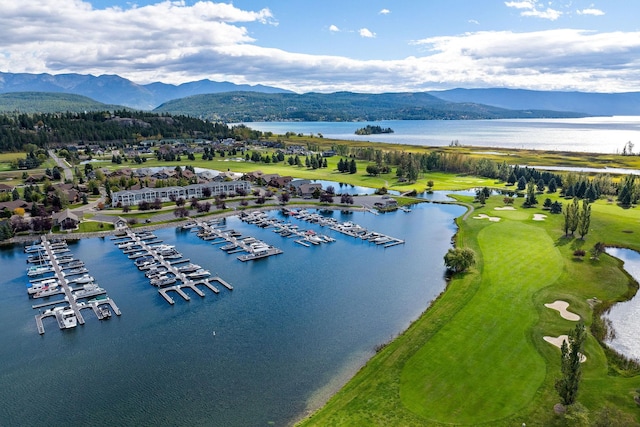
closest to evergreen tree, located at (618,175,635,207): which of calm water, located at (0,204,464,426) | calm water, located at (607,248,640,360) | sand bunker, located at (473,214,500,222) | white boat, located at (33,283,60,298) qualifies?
sand bunker, located at (473,214,500,222)

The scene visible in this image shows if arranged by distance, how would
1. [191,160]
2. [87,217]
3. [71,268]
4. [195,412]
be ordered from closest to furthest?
[195,412] → [71,268] → [87,217] → [191,160]

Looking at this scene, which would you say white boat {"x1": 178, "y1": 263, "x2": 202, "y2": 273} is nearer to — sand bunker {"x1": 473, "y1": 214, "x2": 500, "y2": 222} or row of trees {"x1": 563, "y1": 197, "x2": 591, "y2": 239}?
sand bunker {"x1": 473, "y1": 214, "x2": 500, "y2": 222}

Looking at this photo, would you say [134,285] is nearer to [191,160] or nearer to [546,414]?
[546,414]

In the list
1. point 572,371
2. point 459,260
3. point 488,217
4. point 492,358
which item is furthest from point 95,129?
point 572,371

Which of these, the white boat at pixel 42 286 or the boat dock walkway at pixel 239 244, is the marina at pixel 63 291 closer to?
the white boat at pixel 42 286

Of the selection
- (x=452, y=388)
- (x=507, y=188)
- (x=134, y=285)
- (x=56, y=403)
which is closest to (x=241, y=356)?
(x=56, y=403)
